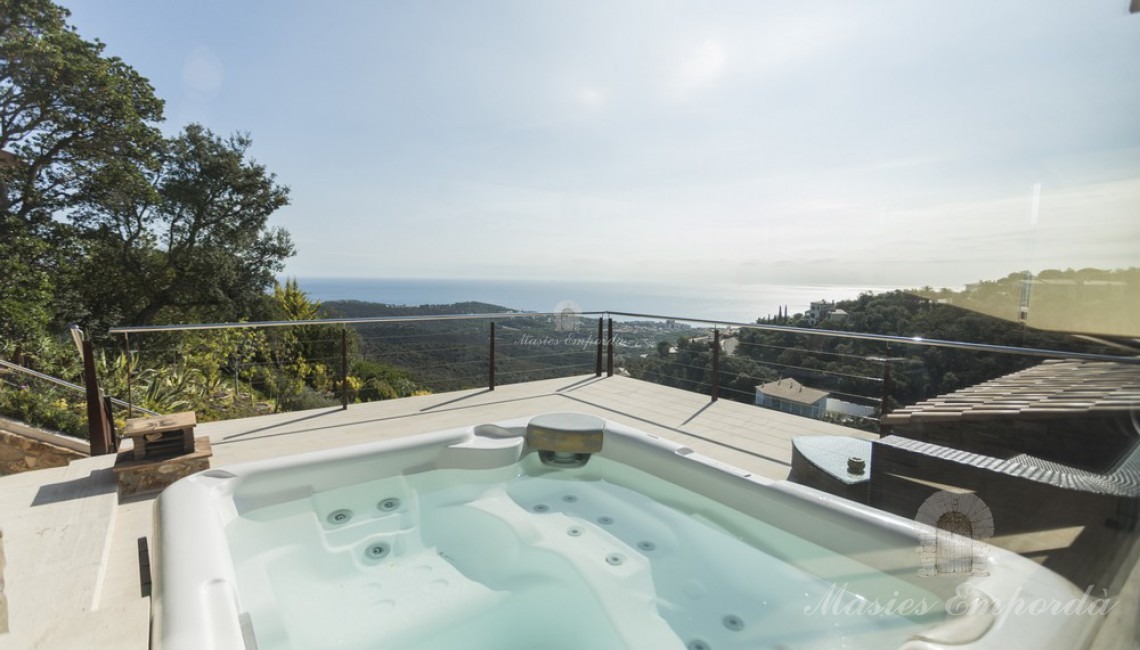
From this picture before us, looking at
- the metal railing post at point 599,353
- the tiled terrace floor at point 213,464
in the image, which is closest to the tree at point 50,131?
the tiled terrace floor at point 213,464

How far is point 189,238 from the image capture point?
10.9 meters

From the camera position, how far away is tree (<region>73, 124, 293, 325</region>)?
32.0 ft

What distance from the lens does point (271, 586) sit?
1.90 m

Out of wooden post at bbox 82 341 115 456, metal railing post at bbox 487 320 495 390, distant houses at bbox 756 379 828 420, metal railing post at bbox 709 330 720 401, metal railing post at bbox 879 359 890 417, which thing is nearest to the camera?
wooden post at bbox 82 341 115 456

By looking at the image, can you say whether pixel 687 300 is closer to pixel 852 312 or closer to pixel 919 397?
pixel 852 312

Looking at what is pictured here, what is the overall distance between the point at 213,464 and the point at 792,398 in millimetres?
3692

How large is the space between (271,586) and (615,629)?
130cm

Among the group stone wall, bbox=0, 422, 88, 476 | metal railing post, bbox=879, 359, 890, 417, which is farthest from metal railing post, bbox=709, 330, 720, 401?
stone wall, bbox=0, 422, 88, 476

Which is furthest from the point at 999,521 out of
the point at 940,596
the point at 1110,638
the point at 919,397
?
the point at 1110,638

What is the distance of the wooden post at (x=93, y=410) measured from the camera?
2633mm

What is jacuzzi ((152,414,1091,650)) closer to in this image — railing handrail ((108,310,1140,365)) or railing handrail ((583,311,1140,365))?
railing handrail ((583,311,1140,365))

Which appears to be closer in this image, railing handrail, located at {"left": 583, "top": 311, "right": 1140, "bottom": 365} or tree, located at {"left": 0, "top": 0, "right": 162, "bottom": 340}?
railing handrail, located at {"left": 583, "top": 311, "right": 1140, "bottom": 365}

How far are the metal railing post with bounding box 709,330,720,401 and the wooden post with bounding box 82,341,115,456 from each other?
398cm

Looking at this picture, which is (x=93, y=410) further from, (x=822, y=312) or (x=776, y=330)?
(x=822, y=312)
